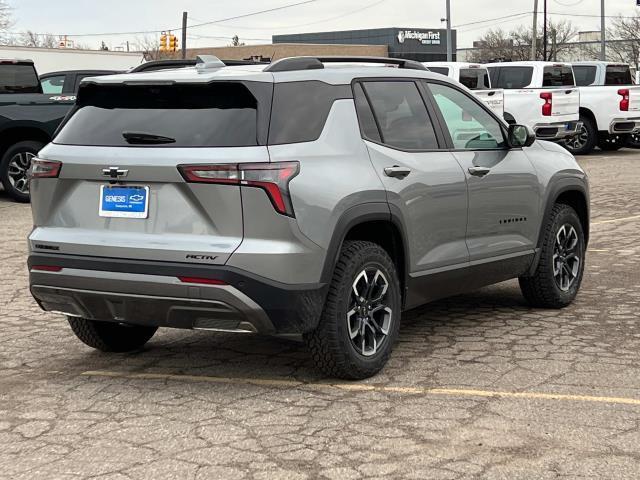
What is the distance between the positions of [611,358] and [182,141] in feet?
8.92

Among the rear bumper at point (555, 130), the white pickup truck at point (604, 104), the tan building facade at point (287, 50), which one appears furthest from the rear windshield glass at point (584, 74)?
the tan building facade at point (287, 50)

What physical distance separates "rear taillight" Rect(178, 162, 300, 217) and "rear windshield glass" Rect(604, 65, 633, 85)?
19610 mm

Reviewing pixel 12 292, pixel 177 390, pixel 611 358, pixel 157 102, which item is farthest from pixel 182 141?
pixel 12 292

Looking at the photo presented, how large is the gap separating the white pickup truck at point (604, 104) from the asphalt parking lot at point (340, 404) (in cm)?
1585

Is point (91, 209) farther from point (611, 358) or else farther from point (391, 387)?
point (611, 358)

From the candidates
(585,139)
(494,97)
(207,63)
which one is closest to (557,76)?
(585,139)

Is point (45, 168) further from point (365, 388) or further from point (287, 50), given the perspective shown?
point (287, 50)

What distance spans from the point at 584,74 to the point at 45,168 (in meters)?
20.0

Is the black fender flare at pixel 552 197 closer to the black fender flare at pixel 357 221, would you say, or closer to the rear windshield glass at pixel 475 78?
the black fender flare at pixel 357 221

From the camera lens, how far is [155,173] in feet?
16.7

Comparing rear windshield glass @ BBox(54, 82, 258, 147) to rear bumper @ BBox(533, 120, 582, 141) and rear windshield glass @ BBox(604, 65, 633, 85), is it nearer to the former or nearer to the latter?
rear bumper @ BBox(533, 120, 582, 141)

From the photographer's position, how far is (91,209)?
209 inches

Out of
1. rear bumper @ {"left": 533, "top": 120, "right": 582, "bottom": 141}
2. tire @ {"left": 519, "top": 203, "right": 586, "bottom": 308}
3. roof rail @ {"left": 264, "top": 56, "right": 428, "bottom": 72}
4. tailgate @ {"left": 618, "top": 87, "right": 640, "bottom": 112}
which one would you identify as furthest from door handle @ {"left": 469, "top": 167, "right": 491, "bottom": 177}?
tailgate @ {"left": 618, "top": 87, "right": 640, "bottom": 112}

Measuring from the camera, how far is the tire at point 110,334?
611cm
